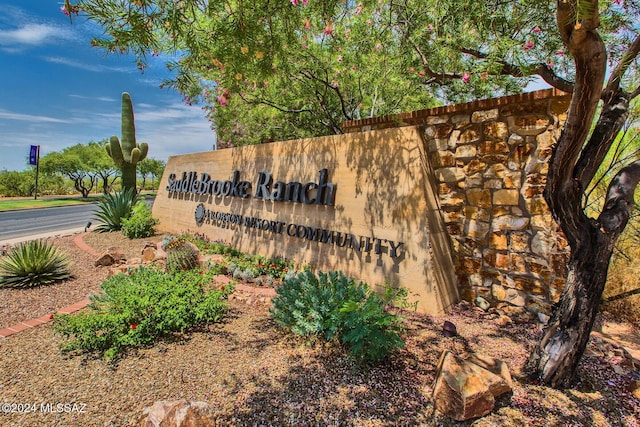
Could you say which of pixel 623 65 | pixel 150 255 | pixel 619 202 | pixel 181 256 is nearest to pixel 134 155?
pixel 150 255

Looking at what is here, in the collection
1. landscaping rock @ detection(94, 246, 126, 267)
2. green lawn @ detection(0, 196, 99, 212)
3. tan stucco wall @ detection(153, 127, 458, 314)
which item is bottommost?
green lawn @ detection(0, 196, 99, 212)

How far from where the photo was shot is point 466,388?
2422 mm

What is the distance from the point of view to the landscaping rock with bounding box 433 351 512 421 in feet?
7.82

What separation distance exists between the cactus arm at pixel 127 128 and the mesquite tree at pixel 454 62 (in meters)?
10.5

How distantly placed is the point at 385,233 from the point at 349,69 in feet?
A: 16.3

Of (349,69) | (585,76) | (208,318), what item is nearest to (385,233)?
(208,318)

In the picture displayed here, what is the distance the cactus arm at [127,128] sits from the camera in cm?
1795

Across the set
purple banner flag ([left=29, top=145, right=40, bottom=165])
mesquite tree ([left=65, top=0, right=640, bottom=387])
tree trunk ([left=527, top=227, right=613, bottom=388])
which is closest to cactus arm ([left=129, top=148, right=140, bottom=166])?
mesquite tree ([left=65, top=0, right=640, bottom=387])

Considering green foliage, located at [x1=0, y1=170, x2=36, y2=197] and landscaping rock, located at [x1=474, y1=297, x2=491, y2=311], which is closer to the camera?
landscaping rock, located at [x1=474, y1=297, x2=491, y2=311]

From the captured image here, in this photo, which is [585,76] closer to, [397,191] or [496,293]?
[397,191]

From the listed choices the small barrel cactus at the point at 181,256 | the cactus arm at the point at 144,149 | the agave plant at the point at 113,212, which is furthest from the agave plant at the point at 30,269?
the cactus arm at the point at 144,149

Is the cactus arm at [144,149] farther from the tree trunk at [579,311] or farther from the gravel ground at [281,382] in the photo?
the tree trunk at [579,311]

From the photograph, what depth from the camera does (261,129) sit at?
36.6 feet

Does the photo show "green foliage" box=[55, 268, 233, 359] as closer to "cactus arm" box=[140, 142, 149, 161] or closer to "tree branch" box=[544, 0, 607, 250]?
"tree branch" box=[544, 0, 607, 250]
